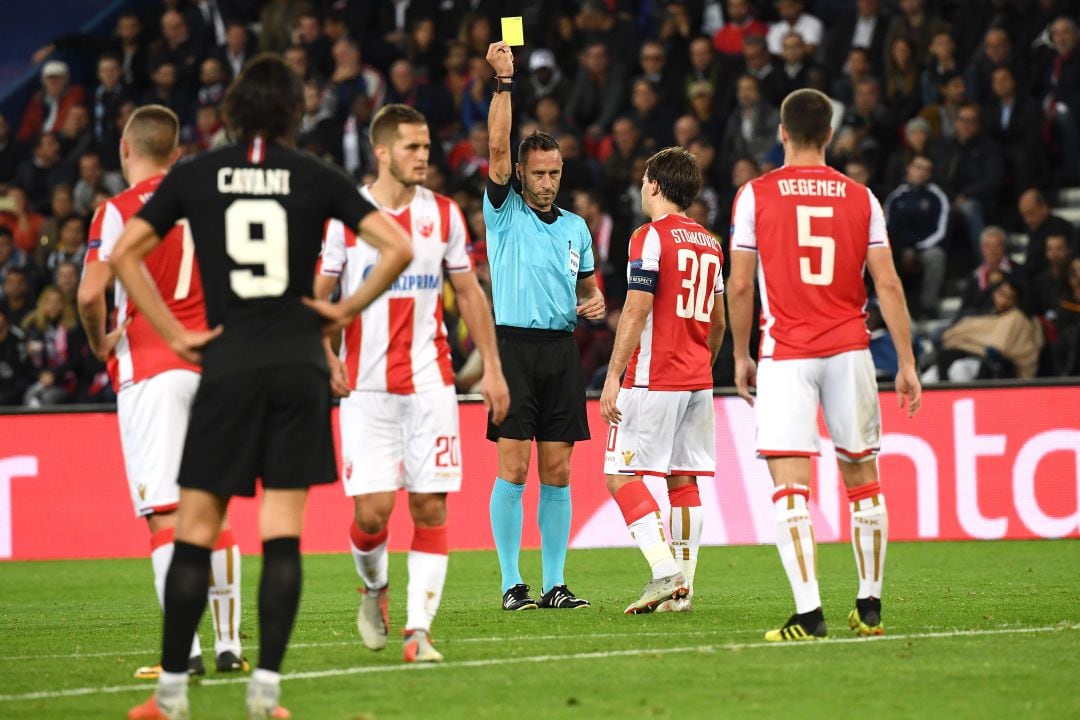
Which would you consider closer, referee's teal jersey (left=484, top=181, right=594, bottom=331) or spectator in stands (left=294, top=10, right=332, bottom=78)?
referee's teal jersey (left=484, top=181, right=594, bottom=331)

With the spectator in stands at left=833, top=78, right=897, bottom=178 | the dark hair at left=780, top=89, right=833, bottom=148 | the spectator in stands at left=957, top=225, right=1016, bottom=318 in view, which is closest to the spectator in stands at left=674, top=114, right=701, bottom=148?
the spectator in stands at left=833, top=78, right=897, bottom=178

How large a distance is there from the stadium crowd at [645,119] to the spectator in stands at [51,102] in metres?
0.03

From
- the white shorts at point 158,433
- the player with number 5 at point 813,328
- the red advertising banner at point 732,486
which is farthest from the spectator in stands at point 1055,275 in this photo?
the white shorts at point 158,433

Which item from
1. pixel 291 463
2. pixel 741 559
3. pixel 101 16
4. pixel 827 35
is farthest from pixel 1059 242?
pixel 101 16

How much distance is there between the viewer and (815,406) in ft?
24.3

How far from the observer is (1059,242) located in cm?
1569

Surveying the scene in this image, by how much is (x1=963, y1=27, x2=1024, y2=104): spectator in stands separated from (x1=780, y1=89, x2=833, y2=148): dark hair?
409 inches

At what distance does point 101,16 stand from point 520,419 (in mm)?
16300

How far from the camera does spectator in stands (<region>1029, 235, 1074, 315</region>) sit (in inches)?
616

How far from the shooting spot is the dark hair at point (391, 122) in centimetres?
696

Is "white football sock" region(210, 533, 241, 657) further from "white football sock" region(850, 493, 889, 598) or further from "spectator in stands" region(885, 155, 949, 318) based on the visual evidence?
"spectator in stands" region(885, 155, 949, 318)

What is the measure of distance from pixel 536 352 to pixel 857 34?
402 inches

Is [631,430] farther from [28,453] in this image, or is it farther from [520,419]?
[28,453]

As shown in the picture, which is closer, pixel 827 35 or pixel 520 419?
pixel 520 419
